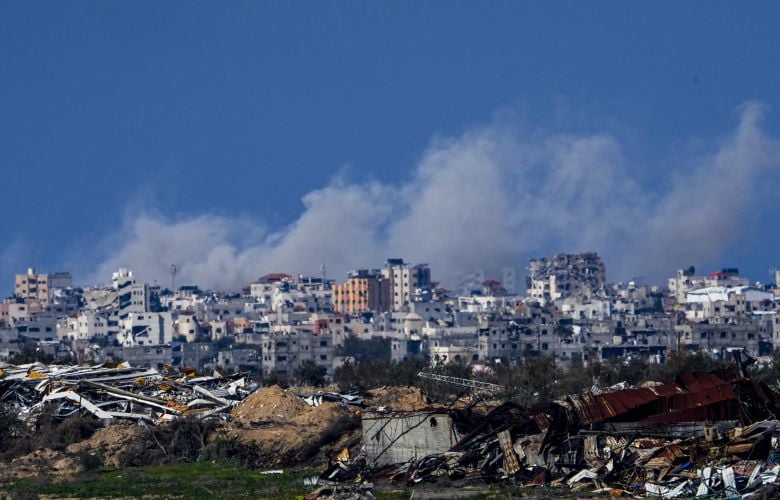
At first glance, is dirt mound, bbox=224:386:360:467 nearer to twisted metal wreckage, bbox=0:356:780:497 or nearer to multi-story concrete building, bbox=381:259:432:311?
twisted metal wreckage, bbox=0:356:780:497

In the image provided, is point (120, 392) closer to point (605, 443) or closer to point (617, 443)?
point (605, 443)

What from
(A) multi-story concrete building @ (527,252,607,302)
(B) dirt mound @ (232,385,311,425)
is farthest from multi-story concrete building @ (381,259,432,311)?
(B) dirt mound @ (232,385,311,425)

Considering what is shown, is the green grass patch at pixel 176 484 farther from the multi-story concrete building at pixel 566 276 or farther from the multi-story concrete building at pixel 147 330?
the multi-story concrete building at pixel 566 276

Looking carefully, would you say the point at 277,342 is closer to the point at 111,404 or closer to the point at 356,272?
the point at 356,272

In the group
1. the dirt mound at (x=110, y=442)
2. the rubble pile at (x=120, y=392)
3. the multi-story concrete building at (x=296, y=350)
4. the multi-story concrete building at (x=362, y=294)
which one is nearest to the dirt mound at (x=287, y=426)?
the rubble pile at (x=120, y=392)

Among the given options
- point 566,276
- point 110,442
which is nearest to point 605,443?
point 110,442
